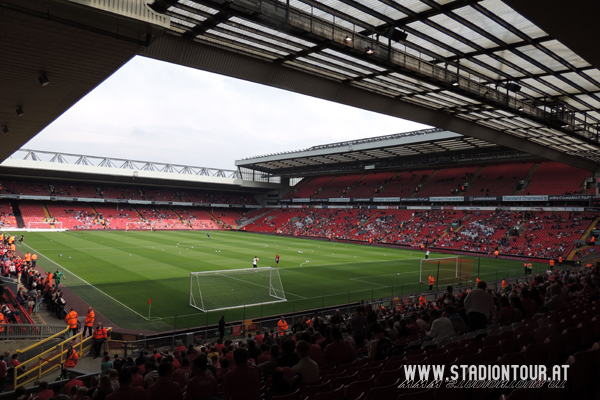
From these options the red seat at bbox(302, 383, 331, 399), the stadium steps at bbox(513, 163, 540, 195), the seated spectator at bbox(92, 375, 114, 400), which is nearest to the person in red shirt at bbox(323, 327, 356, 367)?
the red seat at bbox(302, 383, 331, 399)

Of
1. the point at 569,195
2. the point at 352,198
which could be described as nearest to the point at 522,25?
the point at 569,195

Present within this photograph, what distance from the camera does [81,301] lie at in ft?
62.0

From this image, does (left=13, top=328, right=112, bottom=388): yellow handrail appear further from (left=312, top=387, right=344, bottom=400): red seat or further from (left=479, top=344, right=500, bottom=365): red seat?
(left=479, top=344, right=500, bottom=365): red seat

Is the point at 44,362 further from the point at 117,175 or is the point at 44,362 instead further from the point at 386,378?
the point at 117,175

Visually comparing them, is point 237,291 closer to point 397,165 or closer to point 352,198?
point 397,165

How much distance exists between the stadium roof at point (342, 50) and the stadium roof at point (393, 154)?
2429 centimetres

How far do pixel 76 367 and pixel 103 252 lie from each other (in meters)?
26.7

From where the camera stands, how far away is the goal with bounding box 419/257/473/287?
25922 millimetres

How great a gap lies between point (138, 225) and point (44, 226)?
47.6 feet

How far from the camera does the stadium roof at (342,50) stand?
21.8 ft

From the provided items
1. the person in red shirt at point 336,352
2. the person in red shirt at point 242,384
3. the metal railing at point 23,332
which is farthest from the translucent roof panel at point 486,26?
the metal railing at point 23,332

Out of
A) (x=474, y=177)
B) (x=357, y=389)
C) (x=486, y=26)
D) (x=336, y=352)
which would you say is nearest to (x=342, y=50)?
(x=486, y=26)

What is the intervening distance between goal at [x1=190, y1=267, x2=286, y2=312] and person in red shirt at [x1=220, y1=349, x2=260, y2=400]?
14.2m

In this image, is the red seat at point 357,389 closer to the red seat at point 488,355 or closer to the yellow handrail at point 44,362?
the red seat at point 488,355
